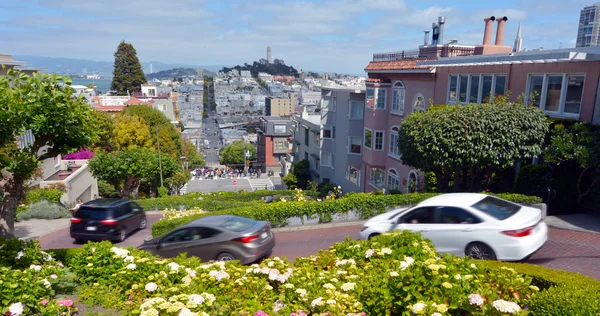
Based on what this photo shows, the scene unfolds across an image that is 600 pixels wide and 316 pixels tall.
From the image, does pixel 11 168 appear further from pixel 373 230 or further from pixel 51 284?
pixel 373 230

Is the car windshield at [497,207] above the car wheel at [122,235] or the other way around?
above

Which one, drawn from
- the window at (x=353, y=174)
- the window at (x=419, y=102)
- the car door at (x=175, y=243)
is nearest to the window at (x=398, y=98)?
the window at (x=419, y=102)

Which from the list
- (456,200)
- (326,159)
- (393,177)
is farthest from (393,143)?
(456,200)

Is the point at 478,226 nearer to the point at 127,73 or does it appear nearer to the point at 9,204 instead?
the point at 9,204

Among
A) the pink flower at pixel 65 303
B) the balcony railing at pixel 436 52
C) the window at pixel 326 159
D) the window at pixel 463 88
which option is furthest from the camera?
the window at pixel 326 159

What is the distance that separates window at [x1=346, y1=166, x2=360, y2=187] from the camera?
103 feet

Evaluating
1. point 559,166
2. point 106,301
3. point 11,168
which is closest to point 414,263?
point 106,301

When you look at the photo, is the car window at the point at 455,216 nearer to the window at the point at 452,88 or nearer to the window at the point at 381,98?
the window at the point at 452,88

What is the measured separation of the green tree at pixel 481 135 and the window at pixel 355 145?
16.2 m

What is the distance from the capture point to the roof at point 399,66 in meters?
22.0

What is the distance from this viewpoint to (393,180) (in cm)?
2556

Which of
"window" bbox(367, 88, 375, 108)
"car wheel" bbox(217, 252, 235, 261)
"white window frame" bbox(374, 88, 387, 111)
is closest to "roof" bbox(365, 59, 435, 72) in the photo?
"white window frame" bbox(374, 88, 387, 111)

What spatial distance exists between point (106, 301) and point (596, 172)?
13.1 metres

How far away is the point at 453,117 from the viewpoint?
13648mm
